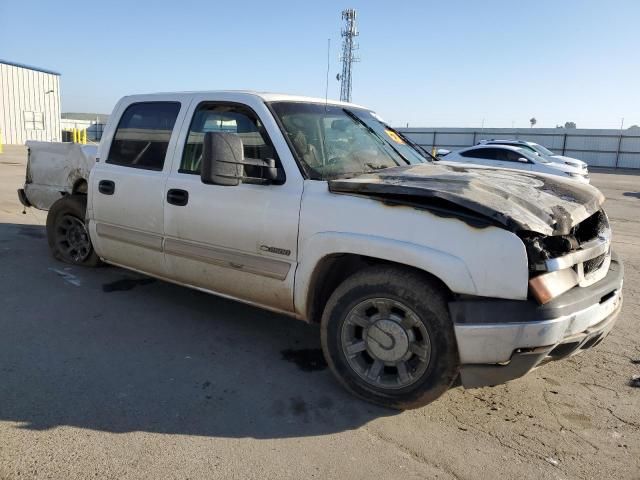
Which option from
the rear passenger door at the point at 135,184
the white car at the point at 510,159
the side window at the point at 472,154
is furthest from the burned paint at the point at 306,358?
the side window at the point at 472,154

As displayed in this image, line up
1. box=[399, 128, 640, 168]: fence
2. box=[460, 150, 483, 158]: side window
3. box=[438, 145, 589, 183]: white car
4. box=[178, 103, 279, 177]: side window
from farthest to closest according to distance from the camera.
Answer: box=[399, 128, 640, 168]: fence → box=[460, 150, 483, 158]: side window → box=[438, 145, 589, 183]: white car → box=[178, 103, 279, 177]: side window

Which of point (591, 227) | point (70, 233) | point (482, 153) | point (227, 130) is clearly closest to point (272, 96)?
point (227, 130)

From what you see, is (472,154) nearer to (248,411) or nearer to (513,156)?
(513,156)

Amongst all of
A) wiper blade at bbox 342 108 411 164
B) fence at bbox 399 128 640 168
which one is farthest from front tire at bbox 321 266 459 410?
fence at bbox 399 128 640 168

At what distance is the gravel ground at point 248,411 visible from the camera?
105 inches

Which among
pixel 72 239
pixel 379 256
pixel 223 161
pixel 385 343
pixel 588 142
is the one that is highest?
pixel 588 142

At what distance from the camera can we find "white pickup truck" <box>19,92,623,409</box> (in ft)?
9.15

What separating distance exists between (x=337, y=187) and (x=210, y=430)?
164cm

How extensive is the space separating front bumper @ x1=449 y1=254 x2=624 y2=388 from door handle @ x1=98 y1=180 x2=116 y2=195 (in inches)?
129

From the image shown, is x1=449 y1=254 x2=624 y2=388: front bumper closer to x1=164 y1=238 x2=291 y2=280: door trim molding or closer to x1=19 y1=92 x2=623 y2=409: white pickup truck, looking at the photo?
x1=19 y1=92 x2=623 y2=409: white pickup truck

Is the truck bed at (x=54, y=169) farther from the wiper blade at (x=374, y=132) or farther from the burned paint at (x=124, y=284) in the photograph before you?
the wiper blade at (x=374, y=132)

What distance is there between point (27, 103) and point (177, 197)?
1382 inches

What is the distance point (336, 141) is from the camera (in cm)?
394

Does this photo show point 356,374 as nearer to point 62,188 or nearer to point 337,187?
point 337,187
